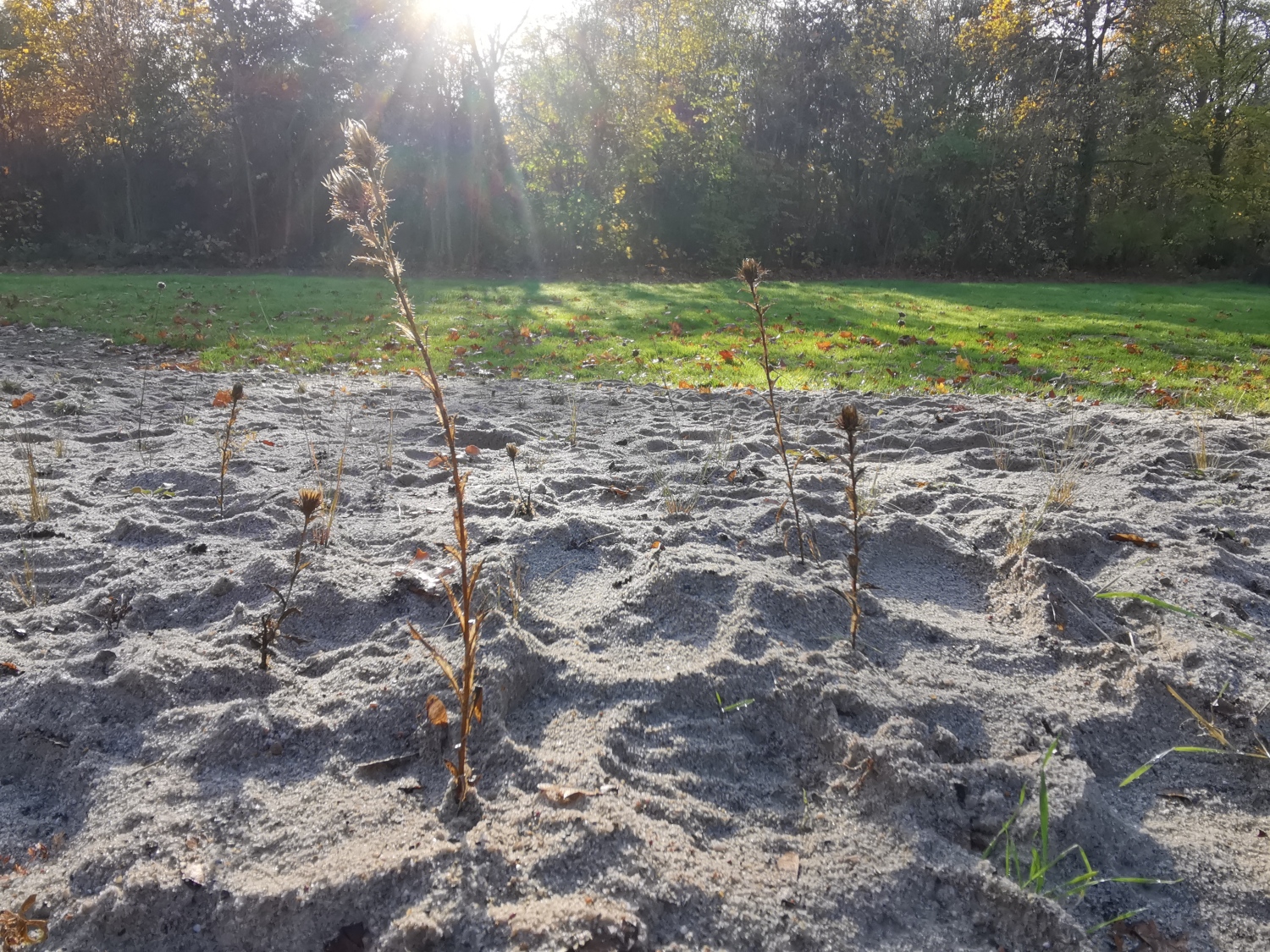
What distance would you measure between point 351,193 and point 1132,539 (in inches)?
113

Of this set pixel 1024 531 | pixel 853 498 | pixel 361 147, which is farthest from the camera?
pixel 1024 531

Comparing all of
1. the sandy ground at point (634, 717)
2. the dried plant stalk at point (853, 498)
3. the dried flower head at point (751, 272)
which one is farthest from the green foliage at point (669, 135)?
the dried plant stalk at point (853, 498)

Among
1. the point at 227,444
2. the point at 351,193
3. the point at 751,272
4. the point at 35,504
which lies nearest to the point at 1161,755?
the point at 751,272

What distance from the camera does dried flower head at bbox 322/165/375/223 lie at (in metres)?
1.31

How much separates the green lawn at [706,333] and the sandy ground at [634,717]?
A: 3457mm

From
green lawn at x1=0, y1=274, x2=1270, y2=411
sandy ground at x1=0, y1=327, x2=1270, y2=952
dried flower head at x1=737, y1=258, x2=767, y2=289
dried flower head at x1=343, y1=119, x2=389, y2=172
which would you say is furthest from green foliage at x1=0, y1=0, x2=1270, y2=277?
dried flower head at x1=343, y1=119, x2=389, y2=172

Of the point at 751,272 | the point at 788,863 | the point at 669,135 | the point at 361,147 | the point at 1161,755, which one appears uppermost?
the point at 669,135

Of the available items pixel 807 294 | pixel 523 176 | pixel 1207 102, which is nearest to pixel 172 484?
pixel 807 294

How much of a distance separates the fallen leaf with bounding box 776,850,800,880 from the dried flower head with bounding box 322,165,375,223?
147cm

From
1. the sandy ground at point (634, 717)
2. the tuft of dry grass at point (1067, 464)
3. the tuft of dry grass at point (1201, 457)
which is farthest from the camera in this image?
the tuft of dry grass at point (1201, 457)

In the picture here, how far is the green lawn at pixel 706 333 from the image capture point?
22.8ft

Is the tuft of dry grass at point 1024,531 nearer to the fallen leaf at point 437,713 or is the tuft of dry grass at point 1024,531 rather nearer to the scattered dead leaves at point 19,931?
the fallen leaf at point 437,713

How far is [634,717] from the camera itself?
77.2 inches

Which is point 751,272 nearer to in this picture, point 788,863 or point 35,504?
point 788,863
